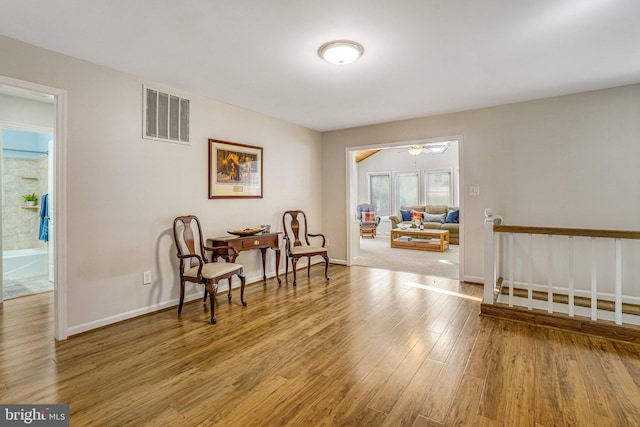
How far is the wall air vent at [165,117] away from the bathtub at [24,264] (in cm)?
326

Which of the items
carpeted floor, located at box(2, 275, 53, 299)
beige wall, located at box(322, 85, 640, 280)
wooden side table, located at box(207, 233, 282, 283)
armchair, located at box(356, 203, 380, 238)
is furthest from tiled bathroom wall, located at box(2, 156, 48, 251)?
armchair, located at box(356, 203, 380, 238)

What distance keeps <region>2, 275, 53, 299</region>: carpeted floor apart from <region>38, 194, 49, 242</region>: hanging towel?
65 centimetres

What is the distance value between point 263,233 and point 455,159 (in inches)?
278

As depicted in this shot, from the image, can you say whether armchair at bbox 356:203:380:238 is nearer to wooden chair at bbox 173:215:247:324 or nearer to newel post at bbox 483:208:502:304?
newel post at bbox 483:208:502:304

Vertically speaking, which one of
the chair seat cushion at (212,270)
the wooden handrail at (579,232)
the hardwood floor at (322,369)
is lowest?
the hardwood floor at (322,369)

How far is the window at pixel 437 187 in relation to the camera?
902 centimetres

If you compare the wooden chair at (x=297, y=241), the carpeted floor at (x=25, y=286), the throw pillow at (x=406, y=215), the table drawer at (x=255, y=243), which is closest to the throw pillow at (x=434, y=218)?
the throw pillow at (x=406, y=215)

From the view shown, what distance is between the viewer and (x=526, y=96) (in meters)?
3.70

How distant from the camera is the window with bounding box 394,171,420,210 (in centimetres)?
958

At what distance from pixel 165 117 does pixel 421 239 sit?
20.4 feet

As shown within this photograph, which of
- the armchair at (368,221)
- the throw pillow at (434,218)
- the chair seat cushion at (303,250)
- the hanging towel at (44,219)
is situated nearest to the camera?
the chair seat cushion at (303,250)

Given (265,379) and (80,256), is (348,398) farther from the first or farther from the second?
(80,256)

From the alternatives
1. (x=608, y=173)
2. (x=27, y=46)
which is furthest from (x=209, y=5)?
(x=608, y=173)

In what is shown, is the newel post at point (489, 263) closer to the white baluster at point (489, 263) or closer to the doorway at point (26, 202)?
the white baluster at point (489, 263)
